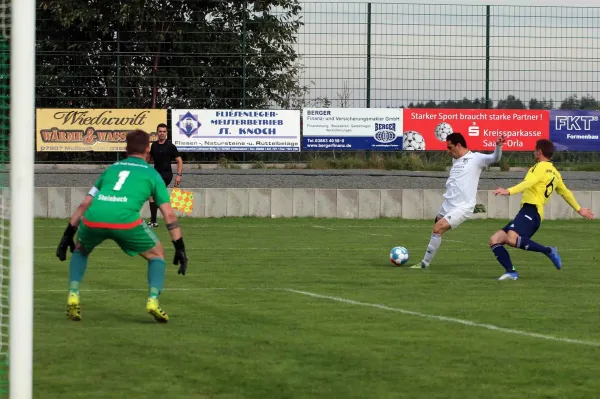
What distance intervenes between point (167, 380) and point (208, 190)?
66.7 ft

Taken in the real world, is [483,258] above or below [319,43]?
below

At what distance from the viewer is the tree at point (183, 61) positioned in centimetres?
3019

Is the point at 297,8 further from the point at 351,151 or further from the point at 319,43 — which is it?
the point at 351,151

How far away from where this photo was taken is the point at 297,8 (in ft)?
96.8

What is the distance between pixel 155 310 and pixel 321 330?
1.36 metres

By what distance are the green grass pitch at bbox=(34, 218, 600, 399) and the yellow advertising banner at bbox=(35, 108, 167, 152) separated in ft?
37.9

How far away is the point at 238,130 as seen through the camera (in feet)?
99.7

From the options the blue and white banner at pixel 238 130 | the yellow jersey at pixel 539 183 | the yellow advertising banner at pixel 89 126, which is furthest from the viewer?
the blue and white banner at pixel 238 130

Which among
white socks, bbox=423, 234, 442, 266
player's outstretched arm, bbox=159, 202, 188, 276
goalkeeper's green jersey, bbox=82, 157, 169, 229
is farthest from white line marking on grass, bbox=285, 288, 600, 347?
white socks, bbox=423, 234, 442, 266

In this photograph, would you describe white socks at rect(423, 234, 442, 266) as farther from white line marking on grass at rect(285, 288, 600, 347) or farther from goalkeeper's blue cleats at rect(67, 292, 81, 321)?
goalkeeper's blue cleats at rect(67, 292, 81, 321)

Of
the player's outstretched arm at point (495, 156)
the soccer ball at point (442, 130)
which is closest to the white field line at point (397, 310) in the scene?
the player's outstretched arm at point (495, 156)

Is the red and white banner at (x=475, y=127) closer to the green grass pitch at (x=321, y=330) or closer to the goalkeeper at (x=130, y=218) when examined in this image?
the green grass pitch at (x=321, y=330)

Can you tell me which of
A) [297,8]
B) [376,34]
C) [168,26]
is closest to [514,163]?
[376,34]

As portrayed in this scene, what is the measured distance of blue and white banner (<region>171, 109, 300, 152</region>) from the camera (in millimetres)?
30203
